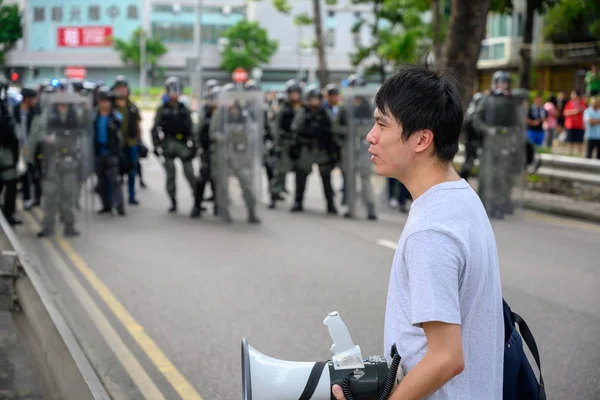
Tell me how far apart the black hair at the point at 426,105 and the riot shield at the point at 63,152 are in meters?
10.4

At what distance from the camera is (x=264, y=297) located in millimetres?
8352

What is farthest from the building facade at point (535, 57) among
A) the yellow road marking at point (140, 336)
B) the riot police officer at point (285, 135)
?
the yellow road marking at point (140, 336)

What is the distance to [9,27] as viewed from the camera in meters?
9.56

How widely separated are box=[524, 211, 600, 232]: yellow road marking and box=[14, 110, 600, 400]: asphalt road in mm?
55

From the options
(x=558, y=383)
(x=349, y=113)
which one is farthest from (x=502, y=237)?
(x=558, y=383)

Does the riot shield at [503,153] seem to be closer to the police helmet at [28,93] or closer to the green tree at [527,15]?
the police helmet at [28,93]

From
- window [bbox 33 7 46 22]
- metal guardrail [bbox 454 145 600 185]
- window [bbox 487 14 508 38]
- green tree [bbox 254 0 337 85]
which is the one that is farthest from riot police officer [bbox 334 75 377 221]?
window [bbox 487 14 508 38]

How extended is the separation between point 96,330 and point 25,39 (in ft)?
13.3

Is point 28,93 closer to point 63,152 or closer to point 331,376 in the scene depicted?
point 63,152

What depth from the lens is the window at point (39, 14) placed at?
10.6m

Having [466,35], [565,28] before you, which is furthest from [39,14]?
[565,28]

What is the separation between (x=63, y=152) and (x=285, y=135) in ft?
14.5

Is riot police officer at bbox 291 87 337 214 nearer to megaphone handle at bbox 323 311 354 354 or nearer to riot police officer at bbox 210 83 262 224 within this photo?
riot police officer at bbox 210 83 262 224

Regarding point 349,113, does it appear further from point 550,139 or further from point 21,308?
point 550,139
